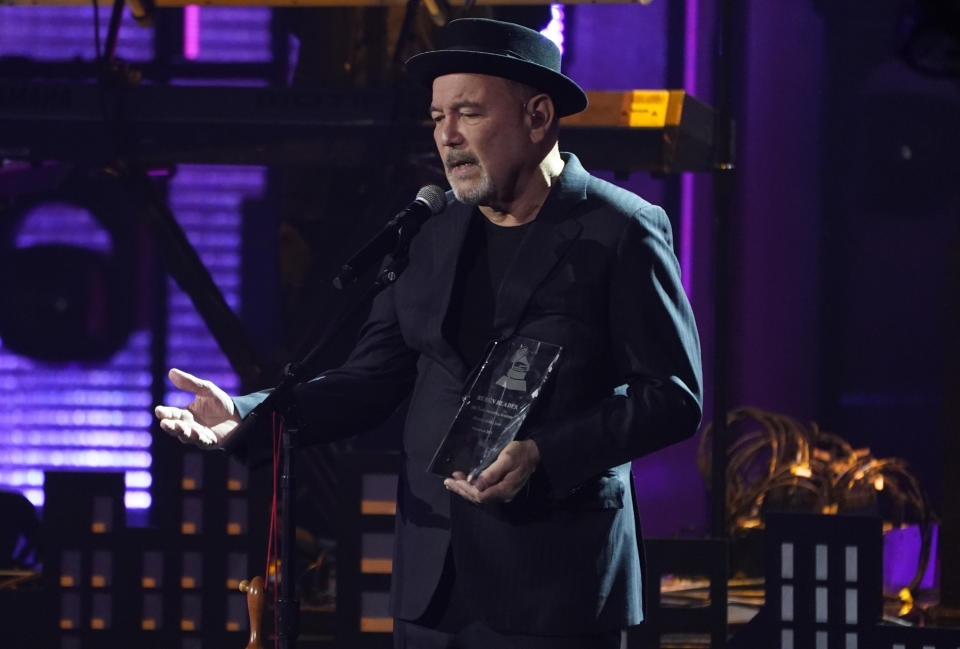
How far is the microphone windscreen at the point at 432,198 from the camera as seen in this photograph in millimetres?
2178

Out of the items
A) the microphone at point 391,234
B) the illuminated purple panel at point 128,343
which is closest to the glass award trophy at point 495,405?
the microphone at point 391,234

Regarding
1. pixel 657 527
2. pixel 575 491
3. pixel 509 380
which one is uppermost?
pixel 509 380

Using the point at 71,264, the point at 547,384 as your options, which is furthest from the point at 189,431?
the point at 71,264

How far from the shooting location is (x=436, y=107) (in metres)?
2.14

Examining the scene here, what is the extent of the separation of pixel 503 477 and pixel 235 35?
4.78 m

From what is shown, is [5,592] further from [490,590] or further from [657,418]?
[657,418]

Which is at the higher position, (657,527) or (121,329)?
(121,329)

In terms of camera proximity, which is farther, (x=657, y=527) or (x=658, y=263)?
(x=657, y=527)

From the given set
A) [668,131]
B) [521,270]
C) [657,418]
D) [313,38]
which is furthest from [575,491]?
[313,38]

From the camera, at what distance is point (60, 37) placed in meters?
6.25

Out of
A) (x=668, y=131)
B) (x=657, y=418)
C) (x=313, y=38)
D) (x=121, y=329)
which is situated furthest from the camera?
(x=121, y=329)

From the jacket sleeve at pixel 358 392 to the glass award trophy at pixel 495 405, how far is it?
26cm

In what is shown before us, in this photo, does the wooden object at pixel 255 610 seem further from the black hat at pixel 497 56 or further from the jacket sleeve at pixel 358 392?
the black hat at pixel 497 56

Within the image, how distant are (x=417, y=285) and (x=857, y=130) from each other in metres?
4.68
